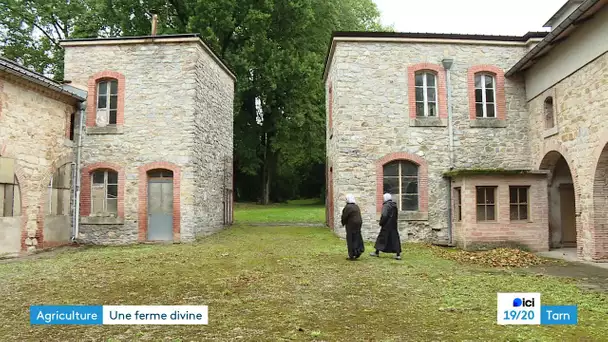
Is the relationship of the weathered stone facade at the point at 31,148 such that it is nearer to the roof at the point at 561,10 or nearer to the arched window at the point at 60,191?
the arched window at the point at 60,191

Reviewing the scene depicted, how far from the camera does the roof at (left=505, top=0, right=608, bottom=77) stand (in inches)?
376

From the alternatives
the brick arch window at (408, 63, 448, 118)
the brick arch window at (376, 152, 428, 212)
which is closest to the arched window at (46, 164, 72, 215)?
the brick arch window at (376, 152, 428, 212)

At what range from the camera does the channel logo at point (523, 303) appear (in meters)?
5.54

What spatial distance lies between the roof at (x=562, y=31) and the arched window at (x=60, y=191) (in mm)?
14862

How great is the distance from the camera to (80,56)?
14766 mm

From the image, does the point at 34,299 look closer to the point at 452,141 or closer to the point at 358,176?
the point at 358,176

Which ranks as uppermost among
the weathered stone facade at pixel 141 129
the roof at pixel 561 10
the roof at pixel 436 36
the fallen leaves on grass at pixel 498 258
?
the roof at pixel 561 10

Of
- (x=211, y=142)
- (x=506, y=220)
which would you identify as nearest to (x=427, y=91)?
(x=506, y=220)

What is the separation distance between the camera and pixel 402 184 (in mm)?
14094

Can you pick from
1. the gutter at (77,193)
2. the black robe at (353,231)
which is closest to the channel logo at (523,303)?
the black robe at (353,231)

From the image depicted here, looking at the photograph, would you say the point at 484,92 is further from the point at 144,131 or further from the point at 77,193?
the point at 77,193

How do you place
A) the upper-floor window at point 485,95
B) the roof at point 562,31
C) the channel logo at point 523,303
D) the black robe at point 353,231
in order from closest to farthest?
the channel logo at point 523,303, the roof at point 562,31, the black robe at point 353,231, the upper-floor window at point 485,95

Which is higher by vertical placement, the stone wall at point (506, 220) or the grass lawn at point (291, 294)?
the stone wall at point (506, 220)

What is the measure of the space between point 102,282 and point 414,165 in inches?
393
